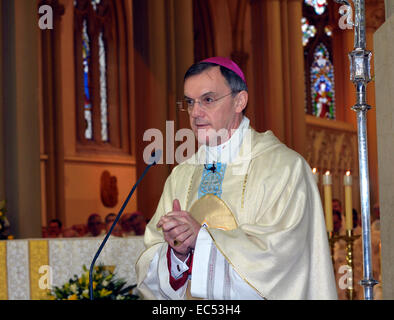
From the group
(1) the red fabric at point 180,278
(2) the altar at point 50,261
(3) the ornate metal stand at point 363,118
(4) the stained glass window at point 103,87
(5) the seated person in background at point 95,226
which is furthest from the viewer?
(4) the stained glass window at point 103,87

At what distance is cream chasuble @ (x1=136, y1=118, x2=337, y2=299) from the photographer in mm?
2406

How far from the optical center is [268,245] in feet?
7.87

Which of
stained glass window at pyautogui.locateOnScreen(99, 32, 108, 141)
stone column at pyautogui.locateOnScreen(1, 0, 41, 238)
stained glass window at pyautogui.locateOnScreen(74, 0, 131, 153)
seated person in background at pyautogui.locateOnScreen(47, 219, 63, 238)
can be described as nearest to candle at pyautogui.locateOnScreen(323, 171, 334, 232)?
stone column at pyautogui.locateOnScreen(1, 0, 41, 238)

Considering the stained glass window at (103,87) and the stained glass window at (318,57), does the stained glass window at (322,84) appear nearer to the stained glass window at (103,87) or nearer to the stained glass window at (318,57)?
the stained glass window at (318,57)

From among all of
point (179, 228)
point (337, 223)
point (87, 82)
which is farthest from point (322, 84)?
point (179, 228)

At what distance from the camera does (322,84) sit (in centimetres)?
2058

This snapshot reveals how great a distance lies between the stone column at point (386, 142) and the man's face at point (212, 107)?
1.91 ft

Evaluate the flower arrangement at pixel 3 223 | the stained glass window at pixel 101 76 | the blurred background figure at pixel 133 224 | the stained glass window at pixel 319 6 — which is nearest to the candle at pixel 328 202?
the flower arrangement at pixel 3 223

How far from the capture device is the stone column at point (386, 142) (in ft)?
8.07

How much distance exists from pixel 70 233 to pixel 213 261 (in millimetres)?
5106

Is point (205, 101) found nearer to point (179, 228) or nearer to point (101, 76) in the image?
point (179, 228)

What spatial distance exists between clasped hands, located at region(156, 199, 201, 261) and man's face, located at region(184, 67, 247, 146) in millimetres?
424
